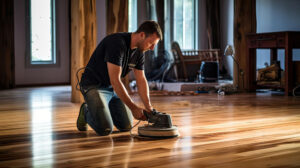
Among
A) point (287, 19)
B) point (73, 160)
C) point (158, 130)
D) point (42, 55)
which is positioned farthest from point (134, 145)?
point (287, 19)

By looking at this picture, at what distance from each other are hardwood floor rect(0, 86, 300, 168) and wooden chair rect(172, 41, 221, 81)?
4.10 metres

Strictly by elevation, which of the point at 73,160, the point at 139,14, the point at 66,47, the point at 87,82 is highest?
the point at 139,14

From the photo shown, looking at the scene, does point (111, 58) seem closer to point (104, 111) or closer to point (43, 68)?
point (104, 111)

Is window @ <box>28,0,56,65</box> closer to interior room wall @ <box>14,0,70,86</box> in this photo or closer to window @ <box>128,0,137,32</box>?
interior room wall @ <box>14,0,70,86</box>

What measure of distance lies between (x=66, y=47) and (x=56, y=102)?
11.3ft

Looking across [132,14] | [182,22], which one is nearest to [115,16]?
[132,14]

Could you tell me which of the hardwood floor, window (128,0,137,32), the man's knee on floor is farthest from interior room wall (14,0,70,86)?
the man's knee on floor

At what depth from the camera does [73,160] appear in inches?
99.0

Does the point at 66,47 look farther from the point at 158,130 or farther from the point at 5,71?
the point at 158,130

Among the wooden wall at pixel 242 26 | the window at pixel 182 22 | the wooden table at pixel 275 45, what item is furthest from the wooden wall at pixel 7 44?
the wooden table at pixel 275 45

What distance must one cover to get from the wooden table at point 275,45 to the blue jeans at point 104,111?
3.77 meters

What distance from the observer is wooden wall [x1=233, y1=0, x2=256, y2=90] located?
7.42 m

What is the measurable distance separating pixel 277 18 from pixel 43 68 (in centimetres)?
501

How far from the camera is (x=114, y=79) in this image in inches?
122
